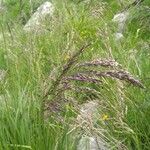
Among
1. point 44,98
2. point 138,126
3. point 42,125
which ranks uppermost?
point 44,98

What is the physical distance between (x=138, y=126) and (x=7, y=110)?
0.89 meters

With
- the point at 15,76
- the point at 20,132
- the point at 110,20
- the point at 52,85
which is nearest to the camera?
the point at 52,85

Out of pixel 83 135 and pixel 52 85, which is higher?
pixel 52 85

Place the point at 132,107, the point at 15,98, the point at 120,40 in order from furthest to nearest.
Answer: the point at 120,40, the point at 132,107, the point at 15,98

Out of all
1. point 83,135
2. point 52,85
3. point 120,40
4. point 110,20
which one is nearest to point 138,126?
point 83,135

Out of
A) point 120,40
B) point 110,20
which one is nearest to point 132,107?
point 120,40

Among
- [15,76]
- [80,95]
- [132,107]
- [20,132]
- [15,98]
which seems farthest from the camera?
[80,95]

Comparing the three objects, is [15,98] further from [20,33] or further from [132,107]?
[20,33]

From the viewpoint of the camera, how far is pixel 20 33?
244 inches

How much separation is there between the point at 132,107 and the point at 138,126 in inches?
5.5

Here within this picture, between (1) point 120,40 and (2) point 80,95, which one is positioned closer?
(2) point 80,95

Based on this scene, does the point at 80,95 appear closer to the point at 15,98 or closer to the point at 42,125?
the point at 15,98

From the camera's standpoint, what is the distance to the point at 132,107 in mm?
3287

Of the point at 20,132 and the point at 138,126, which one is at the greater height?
the point at 20,132
